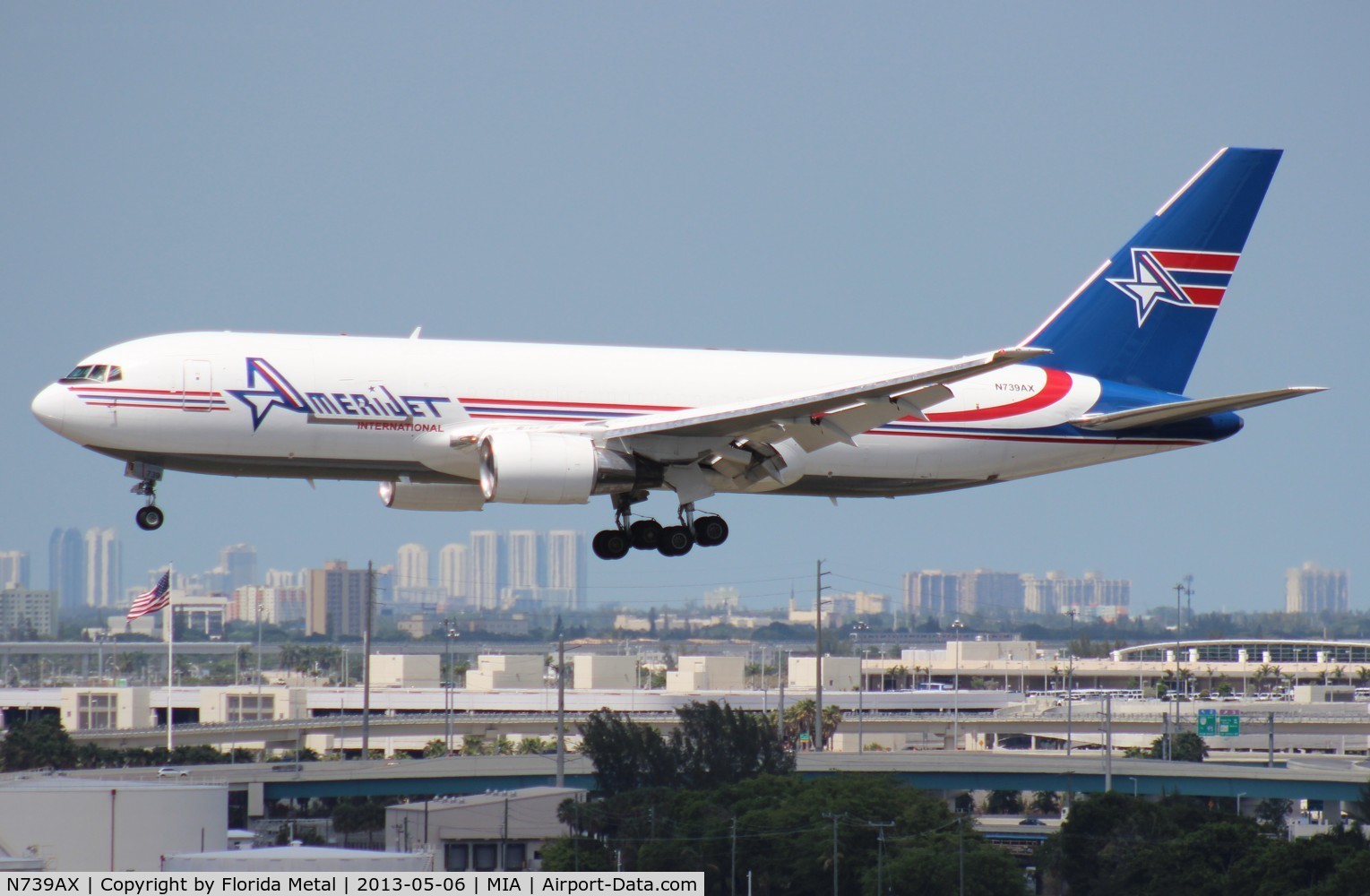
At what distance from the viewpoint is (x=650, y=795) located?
8906cm

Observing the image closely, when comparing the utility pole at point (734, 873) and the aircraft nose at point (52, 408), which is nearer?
the aircraft nose at point (52, 408)

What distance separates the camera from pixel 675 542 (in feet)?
148

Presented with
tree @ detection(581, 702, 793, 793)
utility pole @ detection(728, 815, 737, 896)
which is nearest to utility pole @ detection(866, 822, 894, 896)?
utility pole @ detection(728, 815, 737, 896)

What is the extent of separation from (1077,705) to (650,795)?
9671cm

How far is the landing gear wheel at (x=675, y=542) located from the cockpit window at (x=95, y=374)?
14003mm

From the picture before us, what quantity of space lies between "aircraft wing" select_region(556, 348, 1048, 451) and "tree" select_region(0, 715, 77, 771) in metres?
85.4

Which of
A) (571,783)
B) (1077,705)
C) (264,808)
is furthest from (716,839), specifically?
(1077,705)

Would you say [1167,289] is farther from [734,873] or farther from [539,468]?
[734,873]

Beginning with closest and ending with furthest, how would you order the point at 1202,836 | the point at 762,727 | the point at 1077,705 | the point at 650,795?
the point at 1202,836, the point at 650,795, the point at 762,727, the point at 1077,705

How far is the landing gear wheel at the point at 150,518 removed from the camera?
43719 mm

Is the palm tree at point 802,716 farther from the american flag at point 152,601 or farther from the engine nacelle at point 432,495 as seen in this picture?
the engine nacelle at point 432,495

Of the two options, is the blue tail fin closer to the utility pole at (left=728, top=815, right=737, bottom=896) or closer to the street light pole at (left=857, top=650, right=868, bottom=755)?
the utility pole at (left=728, top=815, right=737, bottom=896)

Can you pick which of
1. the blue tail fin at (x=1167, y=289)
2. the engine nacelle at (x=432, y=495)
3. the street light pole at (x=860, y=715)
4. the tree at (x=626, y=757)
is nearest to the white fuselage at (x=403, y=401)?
the engine nacelle at (x=432, y=495)

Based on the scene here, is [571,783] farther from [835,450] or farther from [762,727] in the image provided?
[835,450]
